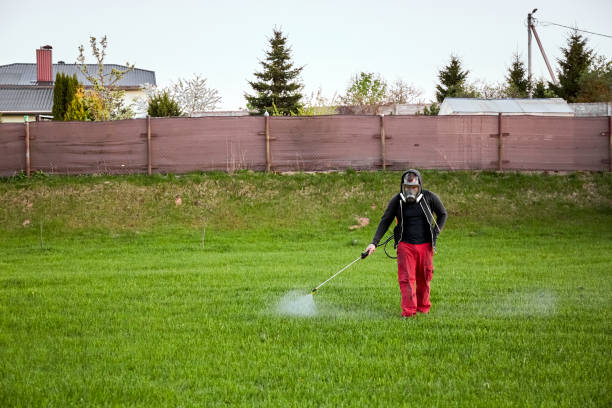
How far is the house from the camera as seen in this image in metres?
55.2

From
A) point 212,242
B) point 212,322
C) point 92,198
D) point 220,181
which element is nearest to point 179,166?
point 220,181

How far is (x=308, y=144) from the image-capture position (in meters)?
23.8

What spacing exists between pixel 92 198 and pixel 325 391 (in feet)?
60.2

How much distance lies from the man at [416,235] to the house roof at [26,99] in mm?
51864

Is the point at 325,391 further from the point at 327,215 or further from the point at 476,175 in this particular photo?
the point at 476,175

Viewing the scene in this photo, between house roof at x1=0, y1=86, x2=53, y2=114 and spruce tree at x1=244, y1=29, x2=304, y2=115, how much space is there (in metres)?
18.5

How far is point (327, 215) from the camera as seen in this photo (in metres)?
21.5

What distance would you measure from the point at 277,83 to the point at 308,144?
94.0 ft

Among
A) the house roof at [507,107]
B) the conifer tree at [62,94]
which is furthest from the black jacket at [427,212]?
the house roof at [507,107]

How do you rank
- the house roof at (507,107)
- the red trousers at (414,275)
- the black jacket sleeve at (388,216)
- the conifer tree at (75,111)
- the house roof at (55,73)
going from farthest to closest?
1. the house roof at (55,73)
2. the house roof at (507,107)
3. the conifer tree at (75,111)
4. the black jacket sleeve at (388,216)
5. the red trousers at (414,275)

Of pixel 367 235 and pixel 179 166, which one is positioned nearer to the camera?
pixel 367 235

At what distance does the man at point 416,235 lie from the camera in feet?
28.0

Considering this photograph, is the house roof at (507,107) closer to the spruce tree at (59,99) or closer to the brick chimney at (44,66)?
the spruce tree at (59,99)

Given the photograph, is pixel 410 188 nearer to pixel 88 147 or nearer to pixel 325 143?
pixel 325 143
